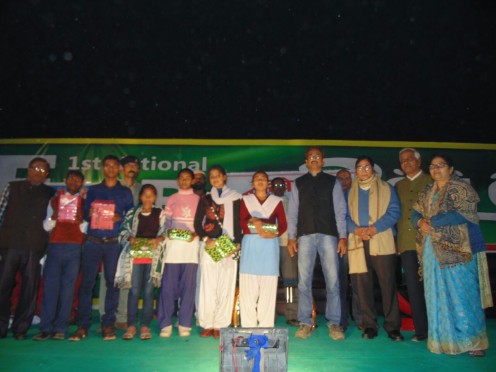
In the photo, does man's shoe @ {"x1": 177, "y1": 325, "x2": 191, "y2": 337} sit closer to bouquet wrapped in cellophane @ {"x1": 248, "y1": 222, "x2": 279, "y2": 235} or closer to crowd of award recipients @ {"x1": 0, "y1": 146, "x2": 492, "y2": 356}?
crowd of award recipients @ {"x1": 0, "y1": 146, "x2": 492, "y2": 356}

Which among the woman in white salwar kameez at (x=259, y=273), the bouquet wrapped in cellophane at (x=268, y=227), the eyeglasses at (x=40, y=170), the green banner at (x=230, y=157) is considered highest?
the green banner at (x=230, y=157)

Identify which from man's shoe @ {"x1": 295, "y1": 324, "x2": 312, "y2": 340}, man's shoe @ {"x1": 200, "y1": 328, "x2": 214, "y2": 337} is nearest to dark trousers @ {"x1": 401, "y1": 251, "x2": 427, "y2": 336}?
man's shoe @ {"x1": 295, "y1": 324, "x2": 312, "y2": 340}

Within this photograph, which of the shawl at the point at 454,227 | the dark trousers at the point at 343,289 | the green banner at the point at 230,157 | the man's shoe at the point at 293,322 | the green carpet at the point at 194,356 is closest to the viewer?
the green carpet at the point at 194,356

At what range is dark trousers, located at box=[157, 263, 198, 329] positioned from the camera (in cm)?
422

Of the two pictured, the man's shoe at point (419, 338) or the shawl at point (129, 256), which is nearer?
the man's shoe at point (419, 338)

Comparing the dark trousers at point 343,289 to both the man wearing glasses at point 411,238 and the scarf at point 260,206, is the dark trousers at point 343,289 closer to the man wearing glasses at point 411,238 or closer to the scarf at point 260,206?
the man wearing glasses at point 411,238

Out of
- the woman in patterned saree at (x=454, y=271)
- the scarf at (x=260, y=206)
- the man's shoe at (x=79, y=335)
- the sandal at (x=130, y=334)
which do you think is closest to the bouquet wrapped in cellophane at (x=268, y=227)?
the scarf at (x=260, y=206)

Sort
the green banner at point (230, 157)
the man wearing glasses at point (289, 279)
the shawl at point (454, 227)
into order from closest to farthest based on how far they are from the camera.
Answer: the shawl at point (454, 227) → the man wearing glasses at point (289, 279) → the green banner at point (230, 157)

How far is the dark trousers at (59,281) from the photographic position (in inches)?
162

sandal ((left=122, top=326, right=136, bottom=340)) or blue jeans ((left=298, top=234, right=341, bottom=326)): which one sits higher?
blue jeans ((left=298, top=234, right=341, bottom=326))

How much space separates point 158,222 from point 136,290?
2.43 feet

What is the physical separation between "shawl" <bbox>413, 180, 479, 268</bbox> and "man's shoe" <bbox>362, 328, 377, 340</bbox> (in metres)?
1.03

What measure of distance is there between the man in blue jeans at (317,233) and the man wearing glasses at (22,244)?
2.72 meters

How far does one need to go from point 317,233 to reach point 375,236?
595mm
